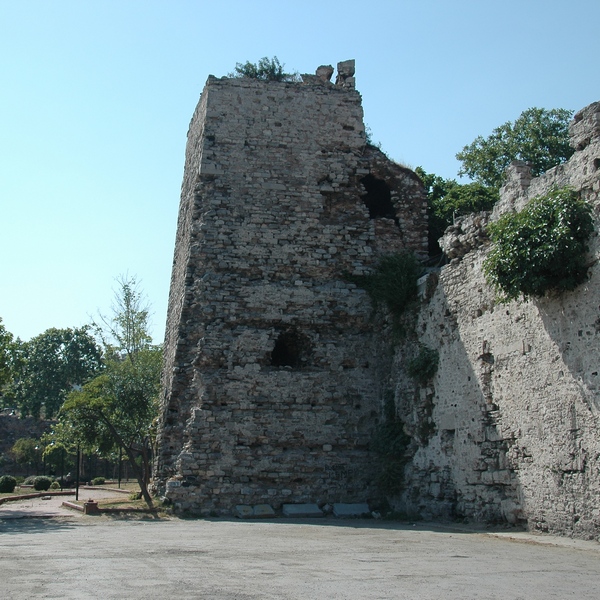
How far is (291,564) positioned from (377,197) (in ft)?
37.0

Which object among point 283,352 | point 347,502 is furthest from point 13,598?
point 283,352

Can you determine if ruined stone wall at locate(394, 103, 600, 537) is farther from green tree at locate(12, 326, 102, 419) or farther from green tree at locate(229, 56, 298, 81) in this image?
green tree at locate(12, 326, 102, 419)

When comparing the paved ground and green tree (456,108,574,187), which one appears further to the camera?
green tree (456,108,574,187)

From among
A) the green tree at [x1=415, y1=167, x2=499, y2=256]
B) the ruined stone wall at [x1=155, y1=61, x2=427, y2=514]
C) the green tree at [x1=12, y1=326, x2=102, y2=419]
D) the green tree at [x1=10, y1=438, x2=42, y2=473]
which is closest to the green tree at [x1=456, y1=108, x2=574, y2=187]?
the green tree at [x1=415, y1=167, x2=499, y2=256]

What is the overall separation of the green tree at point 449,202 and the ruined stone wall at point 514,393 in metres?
5.00

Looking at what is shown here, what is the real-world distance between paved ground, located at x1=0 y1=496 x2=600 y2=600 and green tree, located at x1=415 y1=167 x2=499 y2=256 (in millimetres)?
8856

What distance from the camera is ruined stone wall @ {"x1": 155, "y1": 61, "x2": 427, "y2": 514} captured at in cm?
1436

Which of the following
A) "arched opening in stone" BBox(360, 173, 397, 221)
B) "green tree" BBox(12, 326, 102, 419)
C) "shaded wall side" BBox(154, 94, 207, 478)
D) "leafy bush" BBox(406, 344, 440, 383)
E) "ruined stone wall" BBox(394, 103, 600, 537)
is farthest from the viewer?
"green tree" BBox(12, 326, 102, 419)

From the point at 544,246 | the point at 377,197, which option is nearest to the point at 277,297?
the point at 377,197

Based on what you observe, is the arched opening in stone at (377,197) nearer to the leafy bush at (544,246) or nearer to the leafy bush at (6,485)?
the leafy bush at (544,246)

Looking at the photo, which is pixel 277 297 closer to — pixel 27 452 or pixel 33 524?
pixel 33 524

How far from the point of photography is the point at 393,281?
49.0 ft

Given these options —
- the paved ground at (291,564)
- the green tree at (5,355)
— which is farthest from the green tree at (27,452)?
the paved ground at (291,564)

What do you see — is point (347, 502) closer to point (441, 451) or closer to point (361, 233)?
point (441, 451)
